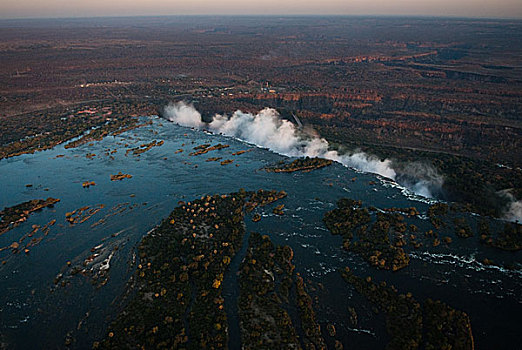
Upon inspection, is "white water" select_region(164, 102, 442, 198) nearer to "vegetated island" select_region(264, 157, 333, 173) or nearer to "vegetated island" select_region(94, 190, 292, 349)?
"vegetated island" select_region(264, 157, 333, 173)

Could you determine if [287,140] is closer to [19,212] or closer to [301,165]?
[301,165]

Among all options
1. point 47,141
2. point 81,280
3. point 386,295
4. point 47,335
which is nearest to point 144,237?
point 81,280

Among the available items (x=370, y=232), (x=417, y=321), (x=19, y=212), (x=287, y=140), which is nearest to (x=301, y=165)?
(x=287, y=140)

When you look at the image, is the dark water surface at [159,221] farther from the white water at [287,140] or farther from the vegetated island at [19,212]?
the white water at [287,140]

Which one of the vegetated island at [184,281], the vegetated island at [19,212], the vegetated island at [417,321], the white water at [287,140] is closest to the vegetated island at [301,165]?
the white water at [287,140]

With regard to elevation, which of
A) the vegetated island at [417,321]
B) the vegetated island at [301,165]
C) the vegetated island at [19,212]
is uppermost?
the vegetated island at [301,165]

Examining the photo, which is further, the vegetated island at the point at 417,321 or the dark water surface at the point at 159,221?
the dark water surface at the point at 159,221

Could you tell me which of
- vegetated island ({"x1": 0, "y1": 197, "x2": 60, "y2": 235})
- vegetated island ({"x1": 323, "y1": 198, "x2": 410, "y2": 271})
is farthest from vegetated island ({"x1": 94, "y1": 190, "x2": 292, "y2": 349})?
vegetated island ({"x1": 0, "y1": 197, "x2": 60, "y2": 235})
